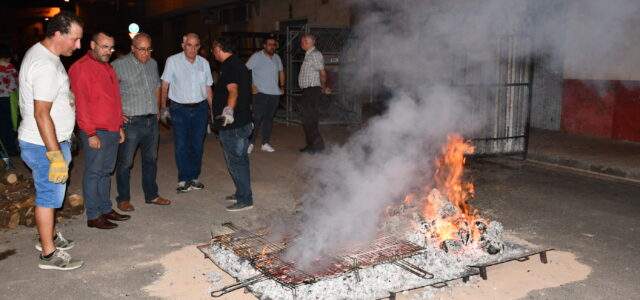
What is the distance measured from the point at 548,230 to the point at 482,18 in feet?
9.74

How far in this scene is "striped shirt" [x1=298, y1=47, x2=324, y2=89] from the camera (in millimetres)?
9266

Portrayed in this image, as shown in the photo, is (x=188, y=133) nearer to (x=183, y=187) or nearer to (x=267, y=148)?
(x=183, y=187)

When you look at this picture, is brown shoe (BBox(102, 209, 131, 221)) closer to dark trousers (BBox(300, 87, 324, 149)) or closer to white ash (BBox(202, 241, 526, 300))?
white ash (BBox(202, 241, 526, 300))

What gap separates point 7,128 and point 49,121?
256 inches

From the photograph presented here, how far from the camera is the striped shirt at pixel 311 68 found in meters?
9.27

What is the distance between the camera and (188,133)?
678 centimetres

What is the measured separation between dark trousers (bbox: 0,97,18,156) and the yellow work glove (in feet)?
20.7

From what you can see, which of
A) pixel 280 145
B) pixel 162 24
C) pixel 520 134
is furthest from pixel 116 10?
pixel 520 134

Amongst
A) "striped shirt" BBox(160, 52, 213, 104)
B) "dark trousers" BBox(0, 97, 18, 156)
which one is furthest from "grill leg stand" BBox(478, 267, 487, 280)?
"dark trousers" BBox(0, 97, 18, 156)

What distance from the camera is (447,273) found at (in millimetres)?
4098

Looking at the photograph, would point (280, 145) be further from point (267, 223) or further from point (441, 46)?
point (267, 223)

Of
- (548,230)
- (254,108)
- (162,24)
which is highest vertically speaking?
(162,24)

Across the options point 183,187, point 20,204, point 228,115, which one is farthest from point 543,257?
point 20,204

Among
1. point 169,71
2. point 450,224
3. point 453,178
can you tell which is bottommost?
point 450,224
